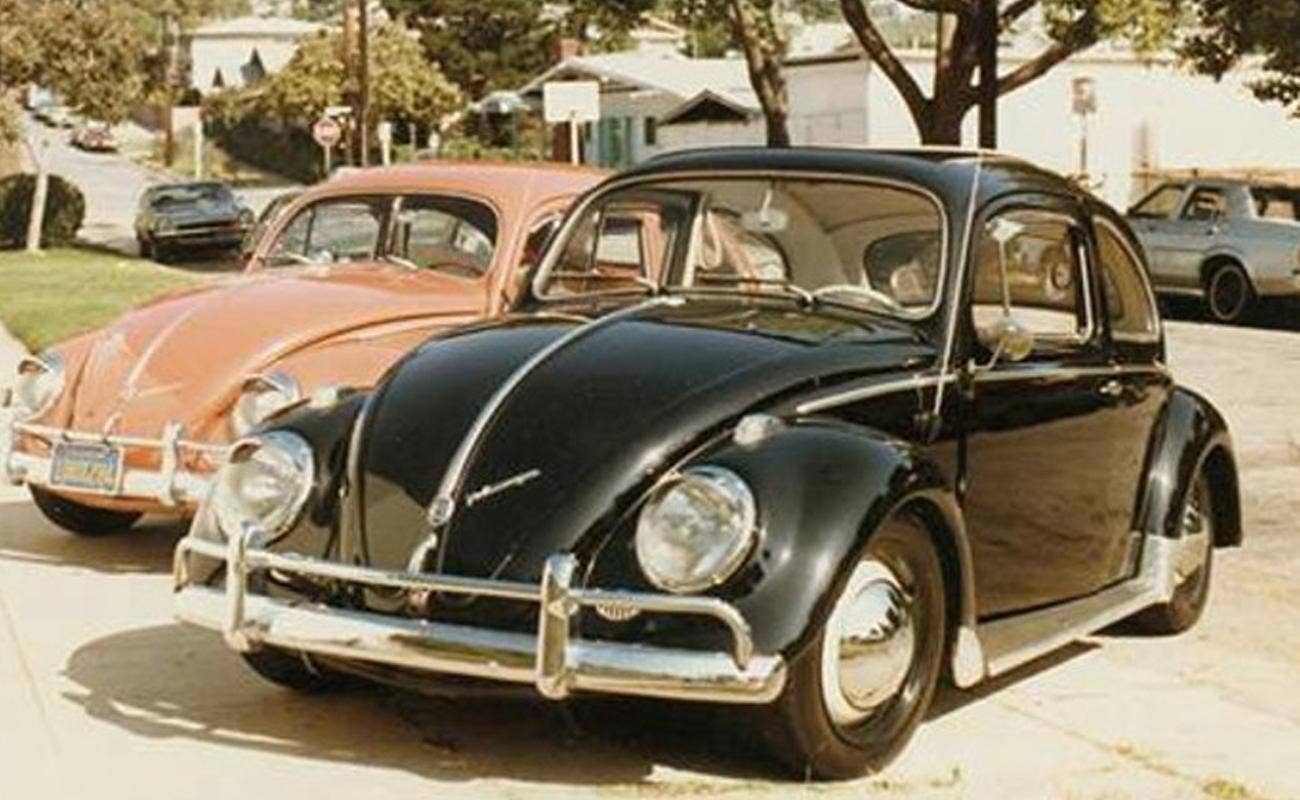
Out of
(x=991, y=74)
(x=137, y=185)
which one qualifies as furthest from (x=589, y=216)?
(x=137, y=185)

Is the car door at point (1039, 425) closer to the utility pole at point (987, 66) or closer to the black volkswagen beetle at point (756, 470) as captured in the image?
the black volkswagen beetle at point (756, 470)

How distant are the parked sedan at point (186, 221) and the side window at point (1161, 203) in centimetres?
2302

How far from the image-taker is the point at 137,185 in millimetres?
79188

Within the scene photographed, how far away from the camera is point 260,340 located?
→ 8.69 metres

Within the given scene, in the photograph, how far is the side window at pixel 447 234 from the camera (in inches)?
379

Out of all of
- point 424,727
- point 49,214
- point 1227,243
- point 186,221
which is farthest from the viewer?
point 49,214

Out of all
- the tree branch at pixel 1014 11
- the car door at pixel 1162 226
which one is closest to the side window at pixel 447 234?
the car door at pixel 1162 226

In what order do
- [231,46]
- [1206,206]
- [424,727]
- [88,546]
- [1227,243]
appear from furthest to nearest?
[231,46], [1206,206], [1227,243], [88,546], [424,727]

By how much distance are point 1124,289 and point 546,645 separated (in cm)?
323

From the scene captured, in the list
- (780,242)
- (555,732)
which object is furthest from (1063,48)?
(555,732)

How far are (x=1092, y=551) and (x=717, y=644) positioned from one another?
2163 mm

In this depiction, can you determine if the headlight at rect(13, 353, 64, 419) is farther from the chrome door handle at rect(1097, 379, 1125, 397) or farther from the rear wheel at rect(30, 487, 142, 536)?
the chrome door handle at rect(1097, 379, 1125, 397)

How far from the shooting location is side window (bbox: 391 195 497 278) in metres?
9.62

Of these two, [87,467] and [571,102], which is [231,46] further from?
[87,467]
